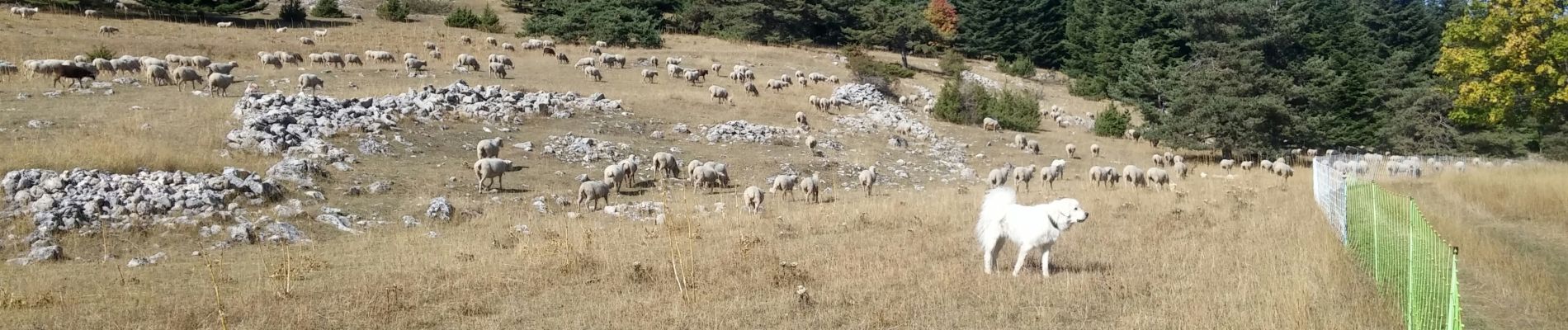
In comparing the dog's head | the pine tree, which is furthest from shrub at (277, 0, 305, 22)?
the dog's head

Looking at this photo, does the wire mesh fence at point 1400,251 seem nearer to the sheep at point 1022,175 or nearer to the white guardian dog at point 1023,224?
the white guardian dog at point 1023,224

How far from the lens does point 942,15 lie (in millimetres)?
80438

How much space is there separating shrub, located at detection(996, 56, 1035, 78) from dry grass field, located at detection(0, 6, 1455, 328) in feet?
116

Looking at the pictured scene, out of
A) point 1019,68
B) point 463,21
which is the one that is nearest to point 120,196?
point 463,21

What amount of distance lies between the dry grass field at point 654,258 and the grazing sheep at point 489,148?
47 centimetres

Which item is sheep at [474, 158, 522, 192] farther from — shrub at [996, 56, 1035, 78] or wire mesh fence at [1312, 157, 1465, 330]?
shrub at [996, 56, 1035, 78]

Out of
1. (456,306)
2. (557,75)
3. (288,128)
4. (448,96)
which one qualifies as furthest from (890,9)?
(456,306)

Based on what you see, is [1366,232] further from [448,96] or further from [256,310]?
[448,96]

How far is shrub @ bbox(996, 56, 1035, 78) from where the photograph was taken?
205 feet

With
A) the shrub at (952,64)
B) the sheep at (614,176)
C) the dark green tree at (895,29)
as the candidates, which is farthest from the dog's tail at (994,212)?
the dark green tree at (895,29)

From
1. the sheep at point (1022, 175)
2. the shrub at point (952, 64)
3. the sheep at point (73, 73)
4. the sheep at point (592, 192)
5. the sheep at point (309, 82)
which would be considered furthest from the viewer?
the shrub at point (952, 64)

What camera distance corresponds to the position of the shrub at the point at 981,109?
40.5 m

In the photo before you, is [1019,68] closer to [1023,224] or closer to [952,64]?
[952,64]

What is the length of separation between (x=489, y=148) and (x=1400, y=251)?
18497 millimetres
